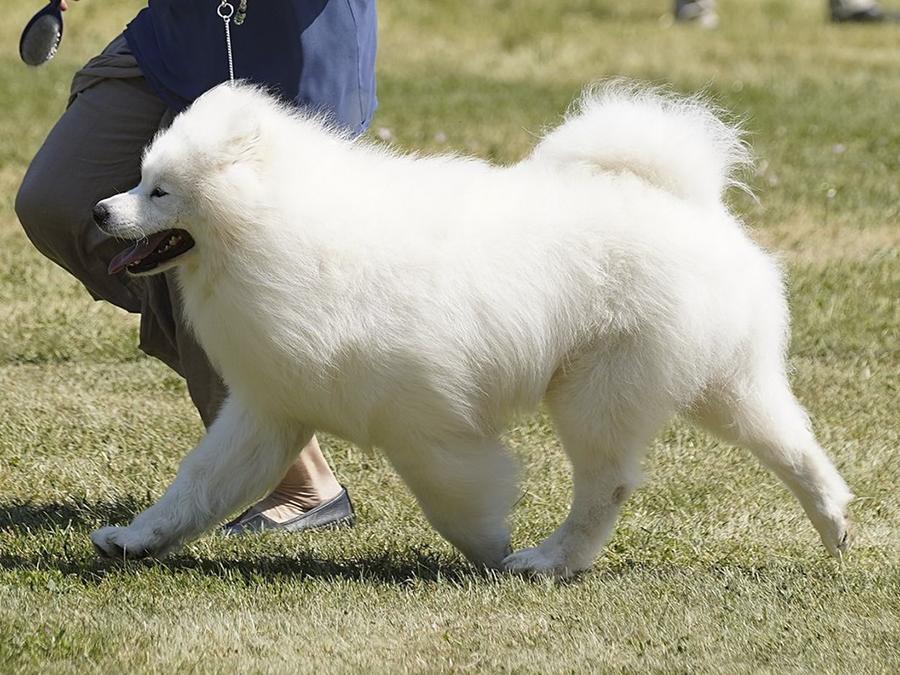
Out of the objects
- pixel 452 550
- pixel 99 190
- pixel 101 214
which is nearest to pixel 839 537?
pixel 452 550

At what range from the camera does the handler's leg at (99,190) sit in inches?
183

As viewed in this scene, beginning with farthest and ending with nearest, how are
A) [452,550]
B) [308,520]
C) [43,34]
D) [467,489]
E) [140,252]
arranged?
[308,520], [43,34], [452,550], [467,489], [140,252]

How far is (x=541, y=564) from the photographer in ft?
14.1

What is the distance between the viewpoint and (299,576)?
432cm

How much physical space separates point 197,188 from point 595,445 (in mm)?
1261

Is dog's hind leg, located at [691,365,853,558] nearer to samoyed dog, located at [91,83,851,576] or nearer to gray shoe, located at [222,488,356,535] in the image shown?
samoyed dog, located at [91,83,851,576]

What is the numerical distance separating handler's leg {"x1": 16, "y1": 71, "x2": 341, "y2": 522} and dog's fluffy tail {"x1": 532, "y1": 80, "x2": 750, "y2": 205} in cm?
124

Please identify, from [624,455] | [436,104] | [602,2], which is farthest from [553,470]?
[602,2]

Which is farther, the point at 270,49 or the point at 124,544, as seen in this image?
the point at 270,49

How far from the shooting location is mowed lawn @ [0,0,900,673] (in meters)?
3.74

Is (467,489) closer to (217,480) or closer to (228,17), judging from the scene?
(217,480)

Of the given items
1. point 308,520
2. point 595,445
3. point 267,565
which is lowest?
point 308,520

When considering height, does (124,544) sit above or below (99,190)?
below

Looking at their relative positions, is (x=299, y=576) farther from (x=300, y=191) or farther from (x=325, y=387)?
(x=300, y=191)
